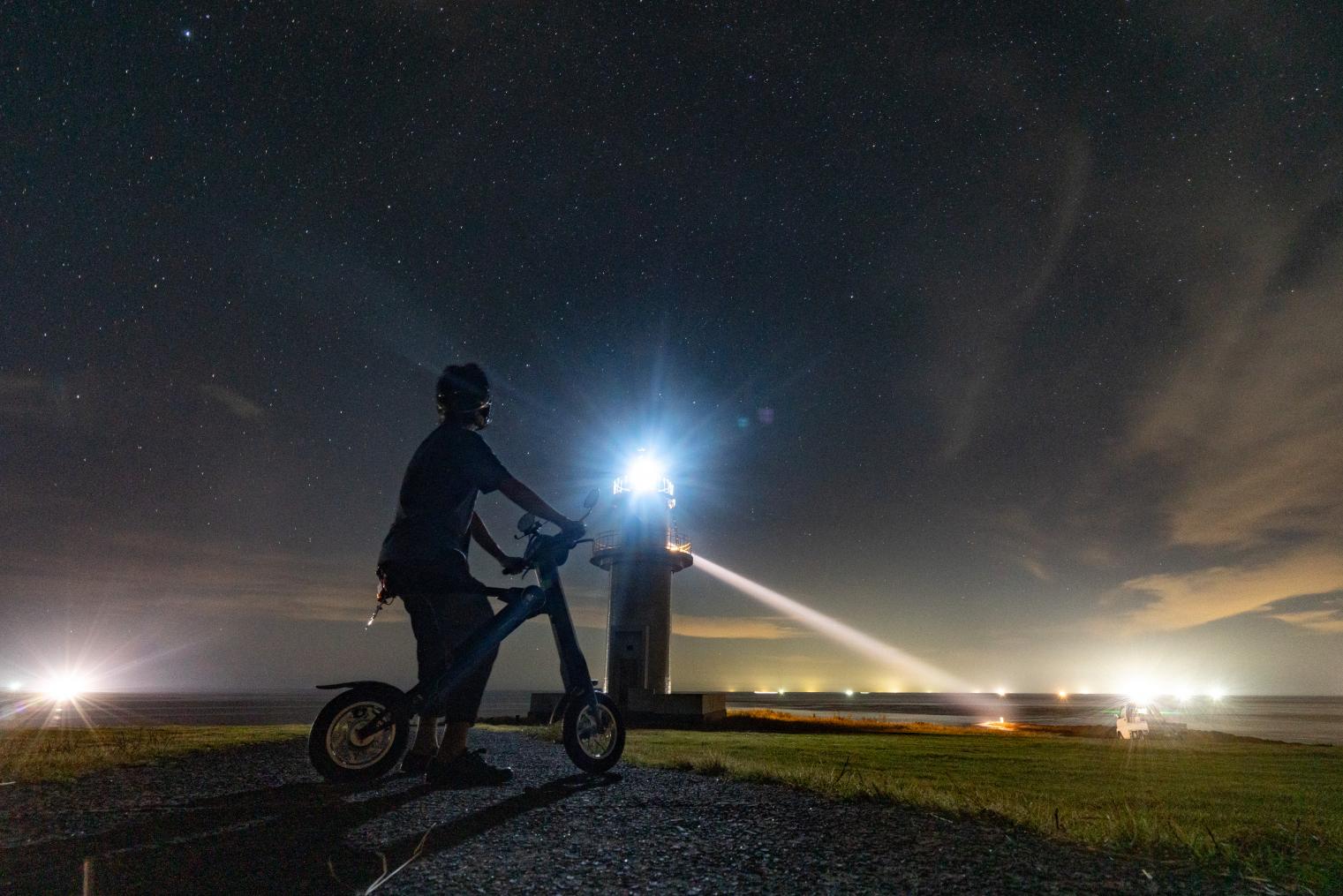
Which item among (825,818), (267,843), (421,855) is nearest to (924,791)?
(825,818)

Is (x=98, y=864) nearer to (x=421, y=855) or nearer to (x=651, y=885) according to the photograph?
(x=421, y=855)

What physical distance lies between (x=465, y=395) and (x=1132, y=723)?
79.9 feet

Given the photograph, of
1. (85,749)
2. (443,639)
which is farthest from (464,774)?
(85,749)

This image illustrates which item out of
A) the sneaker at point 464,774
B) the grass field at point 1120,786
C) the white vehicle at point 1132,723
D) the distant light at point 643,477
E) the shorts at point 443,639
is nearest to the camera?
the grass field at point 1120,786

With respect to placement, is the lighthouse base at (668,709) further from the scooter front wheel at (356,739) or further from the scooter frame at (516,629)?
the scooter front wheel at (356,739)

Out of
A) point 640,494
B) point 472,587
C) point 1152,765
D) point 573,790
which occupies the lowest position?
point 1152,765

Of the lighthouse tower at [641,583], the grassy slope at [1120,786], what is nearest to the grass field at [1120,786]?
the grassy slope at [1120,786]

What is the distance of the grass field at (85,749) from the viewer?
182 inches

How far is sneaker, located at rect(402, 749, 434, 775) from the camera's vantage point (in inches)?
177

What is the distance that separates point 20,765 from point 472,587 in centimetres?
347

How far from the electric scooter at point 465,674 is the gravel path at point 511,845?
0.73ft

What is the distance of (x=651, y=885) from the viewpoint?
90.1 inches

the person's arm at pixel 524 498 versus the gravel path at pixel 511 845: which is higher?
the person's arm at pixel 524 498

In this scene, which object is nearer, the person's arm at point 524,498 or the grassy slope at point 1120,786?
the grassy slope at point 1120,786
